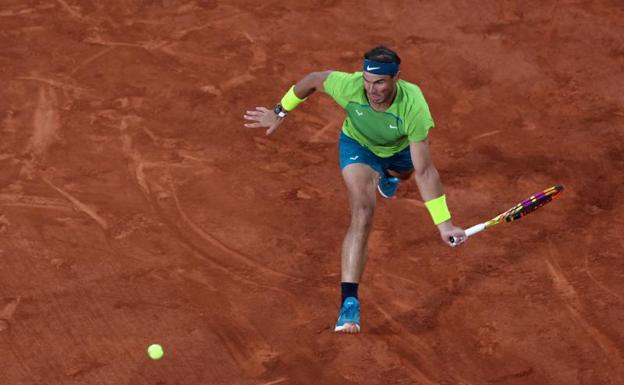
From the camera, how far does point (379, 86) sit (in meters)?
7.98

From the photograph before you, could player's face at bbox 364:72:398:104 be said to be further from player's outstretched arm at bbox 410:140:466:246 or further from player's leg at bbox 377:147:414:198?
player's leg at bbox 377:147:414:198

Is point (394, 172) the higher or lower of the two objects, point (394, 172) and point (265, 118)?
the lower


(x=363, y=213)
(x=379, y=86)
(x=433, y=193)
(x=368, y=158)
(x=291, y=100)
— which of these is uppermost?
(x=379, y=86)

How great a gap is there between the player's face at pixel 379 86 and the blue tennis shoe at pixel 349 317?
154cm

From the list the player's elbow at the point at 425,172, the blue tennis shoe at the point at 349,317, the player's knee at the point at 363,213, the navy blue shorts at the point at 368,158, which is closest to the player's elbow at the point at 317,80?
the navy blue shorts at the point at 368,158

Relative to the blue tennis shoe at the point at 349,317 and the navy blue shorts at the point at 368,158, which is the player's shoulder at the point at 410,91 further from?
the blue tennis shoe at the point at 349,317

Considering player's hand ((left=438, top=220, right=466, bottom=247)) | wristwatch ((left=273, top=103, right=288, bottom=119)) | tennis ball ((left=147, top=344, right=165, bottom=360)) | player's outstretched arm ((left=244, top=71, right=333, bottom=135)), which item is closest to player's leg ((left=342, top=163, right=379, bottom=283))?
player's hand ((left=438, top=220, right=466, bottom=247))

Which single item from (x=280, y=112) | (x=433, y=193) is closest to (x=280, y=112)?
(x=280, y=112)

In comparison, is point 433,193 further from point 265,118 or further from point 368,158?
point 265,118

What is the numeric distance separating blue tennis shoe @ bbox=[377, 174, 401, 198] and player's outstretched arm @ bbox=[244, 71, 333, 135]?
3.43ft

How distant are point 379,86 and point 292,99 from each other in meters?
1.18

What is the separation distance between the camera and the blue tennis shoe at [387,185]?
9.59 meters

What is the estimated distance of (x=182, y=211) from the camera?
9.77 metres

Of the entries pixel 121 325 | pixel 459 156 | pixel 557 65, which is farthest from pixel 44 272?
pixel 557 65
